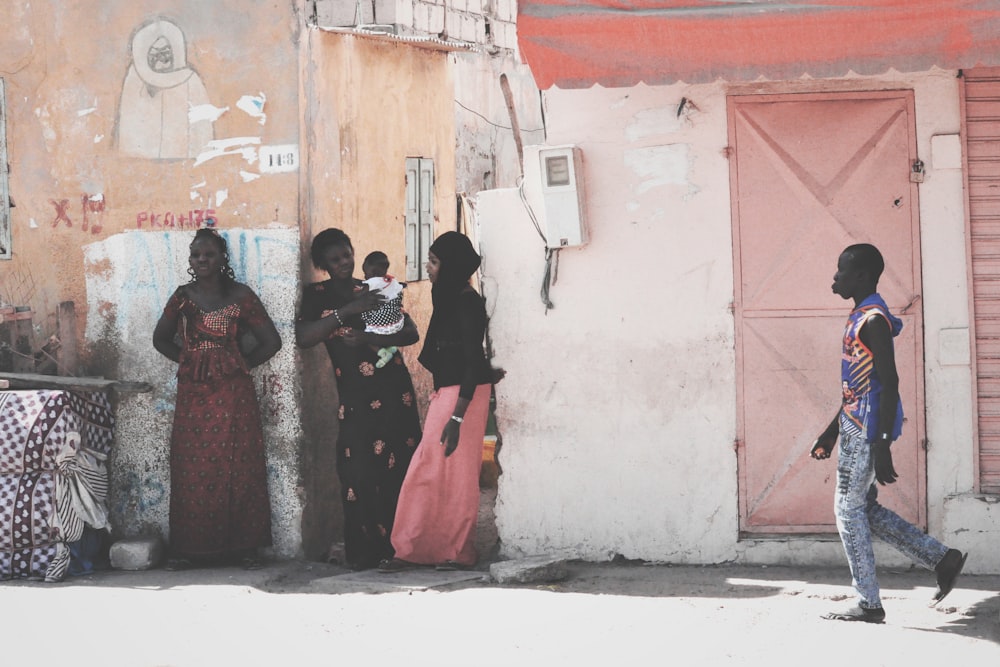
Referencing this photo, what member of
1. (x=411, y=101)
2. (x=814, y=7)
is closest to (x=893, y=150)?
(x=814, y=7)

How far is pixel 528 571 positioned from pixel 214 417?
1942mm

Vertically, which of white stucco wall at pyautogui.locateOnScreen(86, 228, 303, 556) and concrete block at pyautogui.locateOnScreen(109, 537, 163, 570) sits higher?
white stucco wall at pyautogui.locateOnScreen(86, 228, 303, 556)

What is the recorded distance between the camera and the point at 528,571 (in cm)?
653

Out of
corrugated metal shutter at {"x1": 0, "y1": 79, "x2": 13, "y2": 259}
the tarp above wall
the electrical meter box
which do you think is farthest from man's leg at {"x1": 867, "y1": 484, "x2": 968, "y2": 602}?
corrugated metal shutter at {"x1": 0, "y1": 79, "x2": 13, "y2": 259}

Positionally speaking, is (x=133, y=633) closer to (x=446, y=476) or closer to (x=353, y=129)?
(x=446, y=476)

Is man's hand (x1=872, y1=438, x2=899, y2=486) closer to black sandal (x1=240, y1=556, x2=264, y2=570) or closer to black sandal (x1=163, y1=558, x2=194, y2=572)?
black sandal (x1=240, y1=556, x2=264, y2=570)

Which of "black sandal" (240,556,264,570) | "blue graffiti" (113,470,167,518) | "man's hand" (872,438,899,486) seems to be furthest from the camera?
"blue graffiti" (113,470,167,518)

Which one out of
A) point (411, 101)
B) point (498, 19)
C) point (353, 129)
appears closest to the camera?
point (353, 129)

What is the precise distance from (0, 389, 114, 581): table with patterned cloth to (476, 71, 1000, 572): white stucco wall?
7.55 ft

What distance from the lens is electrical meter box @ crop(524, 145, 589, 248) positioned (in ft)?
22.3

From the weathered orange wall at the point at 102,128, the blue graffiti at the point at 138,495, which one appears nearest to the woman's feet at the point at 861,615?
the weathered orange wall at the point at 102,128

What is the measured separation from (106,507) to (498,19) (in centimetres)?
616

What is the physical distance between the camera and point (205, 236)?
7.20 m

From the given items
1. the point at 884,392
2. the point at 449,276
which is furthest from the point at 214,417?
the point at 884,392
